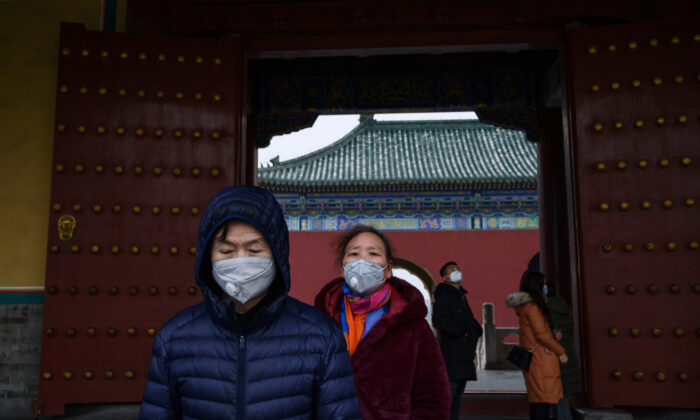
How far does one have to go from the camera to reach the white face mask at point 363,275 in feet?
6.59

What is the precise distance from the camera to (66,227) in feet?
11.2

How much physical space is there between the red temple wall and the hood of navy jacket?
451 inches

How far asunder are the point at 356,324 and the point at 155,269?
1866mm

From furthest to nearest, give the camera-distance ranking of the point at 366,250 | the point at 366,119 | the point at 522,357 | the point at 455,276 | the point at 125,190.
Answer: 1. the point at 366,119
2. the point at 455,276
3. the point at 522,357
4. the point at 125,190
5. the point at 366,250

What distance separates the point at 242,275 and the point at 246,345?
16 centimetres

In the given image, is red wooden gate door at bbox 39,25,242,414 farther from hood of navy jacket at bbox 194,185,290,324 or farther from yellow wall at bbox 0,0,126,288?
hood of navy jacket at bbox 194,185,290,324

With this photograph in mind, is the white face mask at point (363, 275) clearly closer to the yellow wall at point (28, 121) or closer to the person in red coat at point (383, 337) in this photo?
the person in red coat at point (383, 337)

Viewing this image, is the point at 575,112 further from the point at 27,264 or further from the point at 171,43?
the point at 27,264

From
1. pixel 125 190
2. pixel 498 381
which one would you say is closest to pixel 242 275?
pixel 125 190

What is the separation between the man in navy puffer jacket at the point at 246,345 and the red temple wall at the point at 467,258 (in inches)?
452

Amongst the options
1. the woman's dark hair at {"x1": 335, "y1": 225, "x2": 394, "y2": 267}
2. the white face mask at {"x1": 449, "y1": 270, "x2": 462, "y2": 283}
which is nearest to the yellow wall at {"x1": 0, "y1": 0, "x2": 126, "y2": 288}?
the woman's dark hair at {"x1": 335, "y1": 225, "x2": 394, "y2": 267}

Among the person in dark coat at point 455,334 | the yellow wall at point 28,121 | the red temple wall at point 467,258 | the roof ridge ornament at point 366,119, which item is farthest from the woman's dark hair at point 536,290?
the roof ridge ornament at point 366,119

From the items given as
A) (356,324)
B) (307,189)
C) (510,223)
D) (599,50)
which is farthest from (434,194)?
(356,324)

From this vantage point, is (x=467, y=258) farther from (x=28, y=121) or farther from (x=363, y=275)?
(x=363, y=275)
